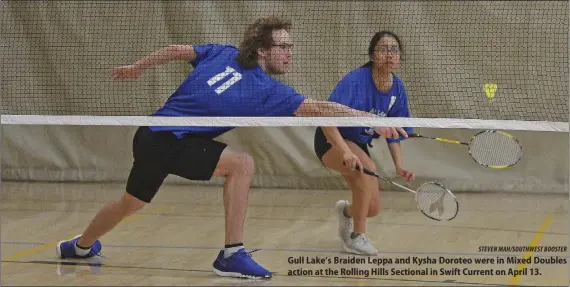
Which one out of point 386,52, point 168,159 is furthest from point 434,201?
point 168,159

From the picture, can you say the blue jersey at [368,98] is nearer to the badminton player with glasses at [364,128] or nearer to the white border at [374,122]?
the badminton player with glasses at [364,128]

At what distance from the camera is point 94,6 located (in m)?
8.58

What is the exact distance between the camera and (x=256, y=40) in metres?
5.06

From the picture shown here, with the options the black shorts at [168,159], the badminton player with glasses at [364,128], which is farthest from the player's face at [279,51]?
the badminton player with glasses at [364,128]

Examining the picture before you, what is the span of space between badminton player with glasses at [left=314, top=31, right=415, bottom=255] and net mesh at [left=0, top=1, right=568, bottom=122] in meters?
2.31

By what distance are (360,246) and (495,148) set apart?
959mm

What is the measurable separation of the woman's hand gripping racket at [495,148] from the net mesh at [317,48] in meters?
2.38

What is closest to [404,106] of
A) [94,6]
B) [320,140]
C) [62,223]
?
[320,140]

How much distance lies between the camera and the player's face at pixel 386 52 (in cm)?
568

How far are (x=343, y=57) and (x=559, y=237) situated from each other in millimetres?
2787

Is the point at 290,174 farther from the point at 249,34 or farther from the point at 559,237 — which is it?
the point at 249,34

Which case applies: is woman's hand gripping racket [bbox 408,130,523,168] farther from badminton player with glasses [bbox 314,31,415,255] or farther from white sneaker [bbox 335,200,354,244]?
white sneaker [bbox 335,200,354,244]

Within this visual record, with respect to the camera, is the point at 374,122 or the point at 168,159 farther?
the point at 374,122

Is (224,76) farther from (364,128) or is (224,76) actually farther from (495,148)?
(495,148)
